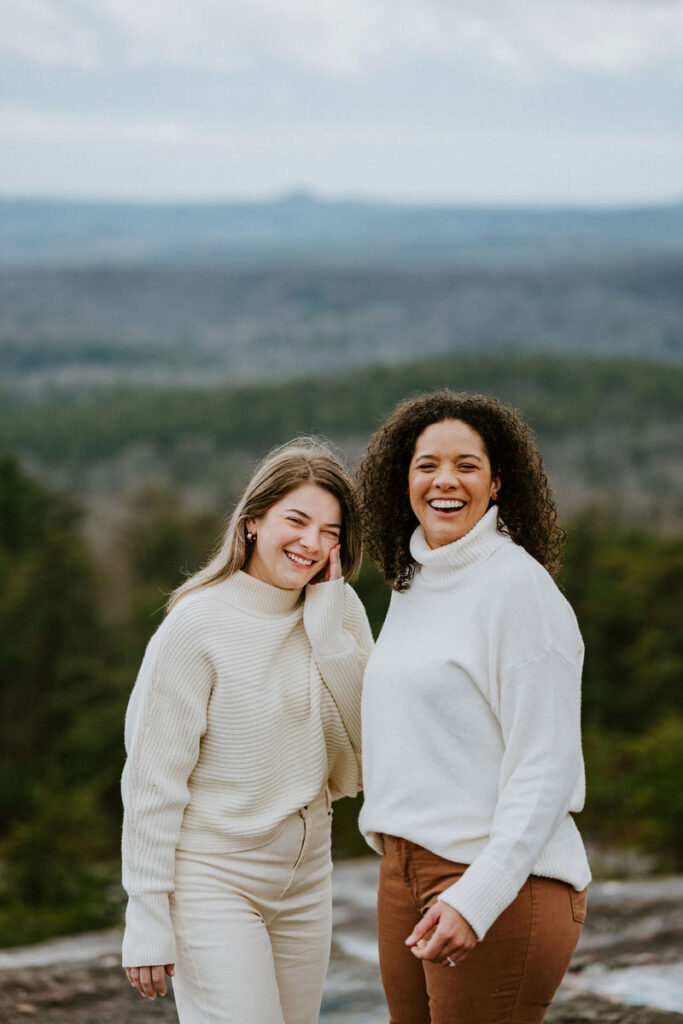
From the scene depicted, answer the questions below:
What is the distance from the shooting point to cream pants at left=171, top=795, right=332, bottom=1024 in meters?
2.99

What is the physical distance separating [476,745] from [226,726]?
0.72 m

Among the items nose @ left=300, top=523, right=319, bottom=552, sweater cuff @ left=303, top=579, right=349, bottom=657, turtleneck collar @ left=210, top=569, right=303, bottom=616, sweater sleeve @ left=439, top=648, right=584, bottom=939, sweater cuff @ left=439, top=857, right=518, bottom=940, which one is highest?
nose @ left=300, top=523, right=319, bottom=552

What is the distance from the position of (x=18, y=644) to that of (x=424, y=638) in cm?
4876

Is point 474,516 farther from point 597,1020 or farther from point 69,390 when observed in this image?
point 69,390

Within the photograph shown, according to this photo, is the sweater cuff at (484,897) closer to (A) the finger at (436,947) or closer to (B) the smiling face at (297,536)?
(A) the finger at (436,947)

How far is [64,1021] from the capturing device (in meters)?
4.84

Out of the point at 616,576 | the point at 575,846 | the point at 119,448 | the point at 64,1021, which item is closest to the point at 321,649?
the point at 575,846

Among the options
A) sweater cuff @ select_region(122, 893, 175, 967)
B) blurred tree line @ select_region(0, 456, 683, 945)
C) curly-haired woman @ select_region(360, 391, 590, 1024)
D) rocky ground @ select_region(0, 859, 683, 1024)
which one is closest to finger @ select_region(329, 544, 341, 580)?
curly-haired woman @ select_region(360, 391, 590, 1024)

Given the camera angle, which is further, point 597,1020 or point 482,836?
point 597,1020

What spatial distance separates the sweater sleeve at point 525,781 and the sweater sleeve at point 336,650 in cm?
68

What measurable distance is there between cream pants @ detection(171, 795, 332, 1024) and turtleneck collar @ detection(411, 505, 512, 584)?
2.72 feet

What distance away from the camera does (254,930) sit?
9.99 ft

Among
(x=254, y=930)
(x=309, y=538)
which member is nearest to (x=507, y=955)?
(x=254, y=930)

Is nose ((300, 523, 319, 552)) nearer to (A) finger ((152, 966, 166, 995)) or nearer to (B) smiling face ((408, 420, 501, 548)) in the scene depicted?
(B) smiling face ((408, 420, 501, 548))
